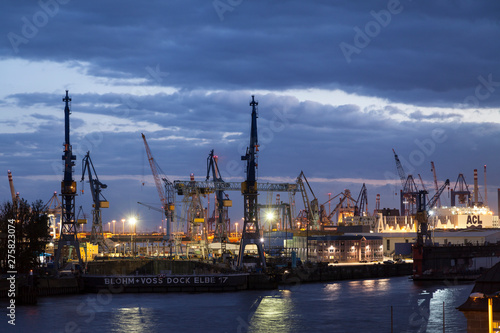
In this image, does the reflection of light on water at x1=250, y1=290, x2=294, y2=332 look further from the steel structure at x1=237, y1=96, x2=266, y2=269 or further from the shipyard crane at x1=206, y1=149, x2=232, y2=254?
the shipyard crane at x1=206, y1=149, x2=232, y2=254

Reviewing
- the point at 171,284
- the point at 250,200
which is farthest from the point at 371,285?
the point at 171,284

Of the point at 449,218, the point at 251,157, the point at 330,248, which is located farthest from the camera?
the point at 449,218

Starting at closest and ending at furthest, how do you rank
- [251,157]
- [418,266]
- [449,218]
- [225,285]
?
[225,285] < [251,157] < [418,266] < [449,218]

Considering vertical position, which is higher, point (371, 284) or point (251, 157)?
point (251, 157)

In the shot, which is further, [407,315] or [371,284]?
[371,284]

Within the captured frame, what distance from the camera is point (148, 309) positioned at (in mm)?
66062

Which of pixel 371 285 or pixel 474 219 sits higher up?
pixel 474 219

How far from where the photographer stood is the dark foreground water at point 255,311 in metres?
55.3

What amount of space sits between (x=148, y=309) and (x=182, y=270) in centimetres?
4075

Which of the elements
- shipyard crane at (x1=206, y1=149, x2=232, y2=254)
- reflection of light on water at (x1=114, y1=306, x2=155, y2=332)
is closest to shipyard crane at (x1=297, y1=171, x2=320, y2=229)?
shipyard crane at (x1=206, y1=149, x2=232, y2=254)

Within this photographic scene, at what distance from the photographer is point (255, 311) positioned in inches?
2507

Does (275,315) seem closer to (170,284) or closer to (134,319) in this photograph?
(134,319)

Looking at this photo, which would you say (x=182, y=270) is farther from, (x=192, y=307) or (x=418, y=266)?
(x=192, y=307)

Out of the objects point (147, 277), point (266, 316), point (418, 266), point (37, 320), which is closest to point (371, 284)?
point (418, 266)
